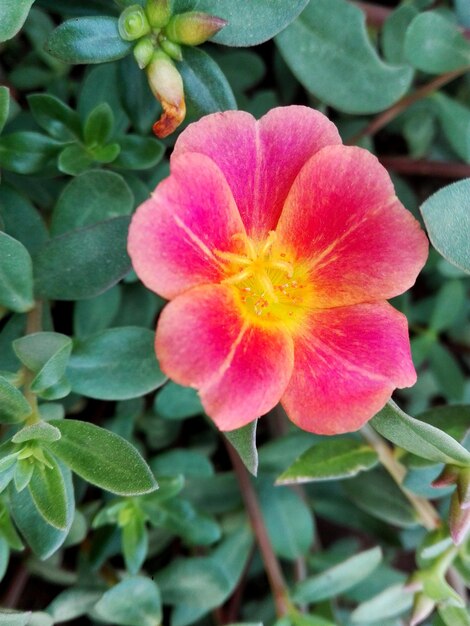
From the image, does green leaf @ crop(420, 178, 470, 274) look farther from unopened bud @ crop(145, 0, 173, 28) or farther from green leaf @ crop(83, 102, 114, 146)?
green leaf @ crop(83, 102, 114, 146)

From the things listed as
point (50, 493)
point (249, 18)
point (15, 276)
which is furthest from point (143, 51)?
point (50, 493)

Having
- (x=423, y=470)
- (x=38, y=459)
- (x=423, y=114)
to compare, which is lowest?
(x=423, y=470)

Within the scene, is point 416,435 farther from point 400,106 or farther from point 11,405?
point 400,106

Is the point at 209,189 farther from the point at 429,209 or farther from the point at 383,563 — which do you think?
the point at 383,563

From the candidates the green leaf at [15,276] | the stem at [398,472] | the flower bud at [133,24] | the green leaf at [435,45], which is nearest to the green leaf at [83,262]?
the green leaf at [15,276]

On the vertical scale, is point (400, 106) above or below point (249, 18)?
below

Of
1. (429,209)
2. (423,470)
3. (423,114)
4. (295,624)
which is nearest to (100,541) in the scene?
(295,624)

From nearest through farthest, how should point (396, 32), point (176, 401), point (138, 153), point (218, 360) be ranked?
point (218, 360) < point (138, 153) < point (176, 401) < point (396, 32)
